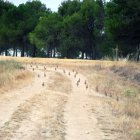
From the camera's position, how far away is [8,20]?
8194cm

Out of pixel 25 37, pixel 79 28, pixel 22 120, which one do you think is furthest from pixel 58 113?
pixel 25 37

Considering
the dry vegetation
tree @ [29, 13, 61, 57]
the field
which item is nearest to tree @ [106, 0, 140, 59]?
the dry vegetation

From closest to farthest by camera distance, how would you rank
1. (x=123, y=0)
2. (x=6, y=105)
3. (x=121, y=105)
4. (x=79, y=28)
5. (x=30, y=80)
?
1. (x=6, y=105)
2. (x=121, y=105)
3. (x=30, y=80)
4. (x=123, y=0)
5. (x=79, y=28)

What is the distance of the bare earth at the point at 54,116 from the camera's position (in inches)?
411

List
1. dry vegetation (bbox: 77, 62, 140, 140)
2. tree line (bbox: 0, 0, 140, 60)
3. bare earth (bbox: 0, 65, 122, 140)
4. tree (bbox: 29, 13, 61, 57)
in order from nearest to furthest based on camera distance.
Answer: bare earth (bbox: 0, 65, 122, 140) → dry vegetation (bbox: 77, 62, 140, 140) → tree line (bbox: 0, 0, 140, 60) → tree (bbox: 29, 13, 61, 57)

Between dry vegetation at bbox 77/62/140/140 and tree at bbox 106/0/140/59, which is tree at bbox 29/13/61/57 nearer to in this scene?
tree at bbox 106/0/140/59

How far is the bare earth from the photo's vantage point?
411 inches

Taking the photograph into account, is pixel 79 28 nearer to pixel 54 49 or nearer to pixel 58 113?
pixel 54 49

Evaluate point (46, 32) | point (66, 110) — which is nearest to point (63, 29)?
point (46, 32)

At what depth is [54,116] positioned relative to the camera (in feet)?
41.4

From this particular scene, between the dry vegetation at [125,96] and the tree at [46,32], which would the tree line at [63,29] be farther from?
the dry vegetation at [125,96]

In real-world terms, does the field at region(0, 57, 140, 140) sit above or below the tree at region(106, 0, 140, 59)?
below

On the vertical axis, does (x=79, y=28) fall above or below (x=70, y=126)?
above

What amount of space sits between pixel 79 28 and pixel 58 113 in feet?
199
